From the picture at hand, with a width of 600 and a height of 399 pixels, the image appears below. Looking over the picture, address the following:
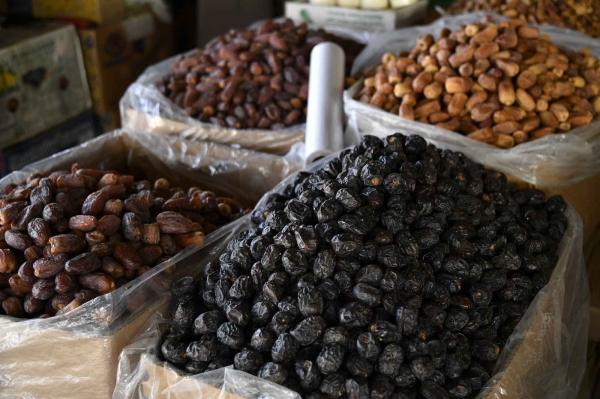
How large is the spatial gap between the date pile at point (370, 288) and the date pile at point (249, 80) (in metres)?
0.84

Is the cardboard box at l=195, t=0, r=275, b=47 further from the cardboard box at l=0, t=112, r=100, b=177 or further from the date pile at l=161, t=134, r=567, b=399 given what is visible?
the date pile at l=161, t=134, r=567, b=399

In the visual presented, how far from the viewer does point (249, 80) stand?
2.25 m

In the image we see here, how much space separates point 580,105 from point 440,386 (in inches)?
47.1

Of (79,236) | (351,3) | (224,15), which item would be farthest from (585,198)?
(224,15)

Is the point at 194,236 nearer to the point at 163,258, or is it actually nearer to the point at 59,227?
the point at 163,258

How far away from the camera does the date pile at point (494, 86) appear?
178cm

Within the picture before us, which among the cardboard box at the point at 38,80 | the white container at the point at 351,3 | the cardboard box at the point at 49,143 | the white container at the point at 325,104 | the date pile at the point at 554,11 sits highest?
the date pile at the point at 554,11

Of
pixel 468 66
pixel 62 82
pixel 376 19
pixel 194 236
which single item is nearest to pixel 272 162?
pixel 194 236

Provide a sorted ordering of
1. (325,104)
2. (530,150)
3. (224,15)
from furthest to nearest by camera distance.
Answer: (224,15)
(325,104)
(530,150)

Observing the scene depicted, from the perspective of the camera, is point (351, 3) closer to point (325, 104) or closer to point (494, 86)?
point (325, 104)

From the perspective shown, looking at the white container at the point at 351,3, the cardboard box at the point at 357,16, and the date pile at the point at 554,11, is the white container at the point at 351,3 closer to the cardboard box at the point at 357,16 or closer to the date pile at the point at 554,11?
the cardboard box at the point at 357,16

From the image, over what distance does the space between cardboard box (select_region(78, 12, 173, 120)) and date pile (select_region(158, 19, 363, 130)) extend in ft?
2.18

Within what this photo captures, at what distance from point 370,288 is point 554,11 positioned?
2.20 metres

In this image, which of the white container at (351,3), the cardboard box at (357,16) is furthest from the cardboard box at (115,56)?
the white container at (351,3)
